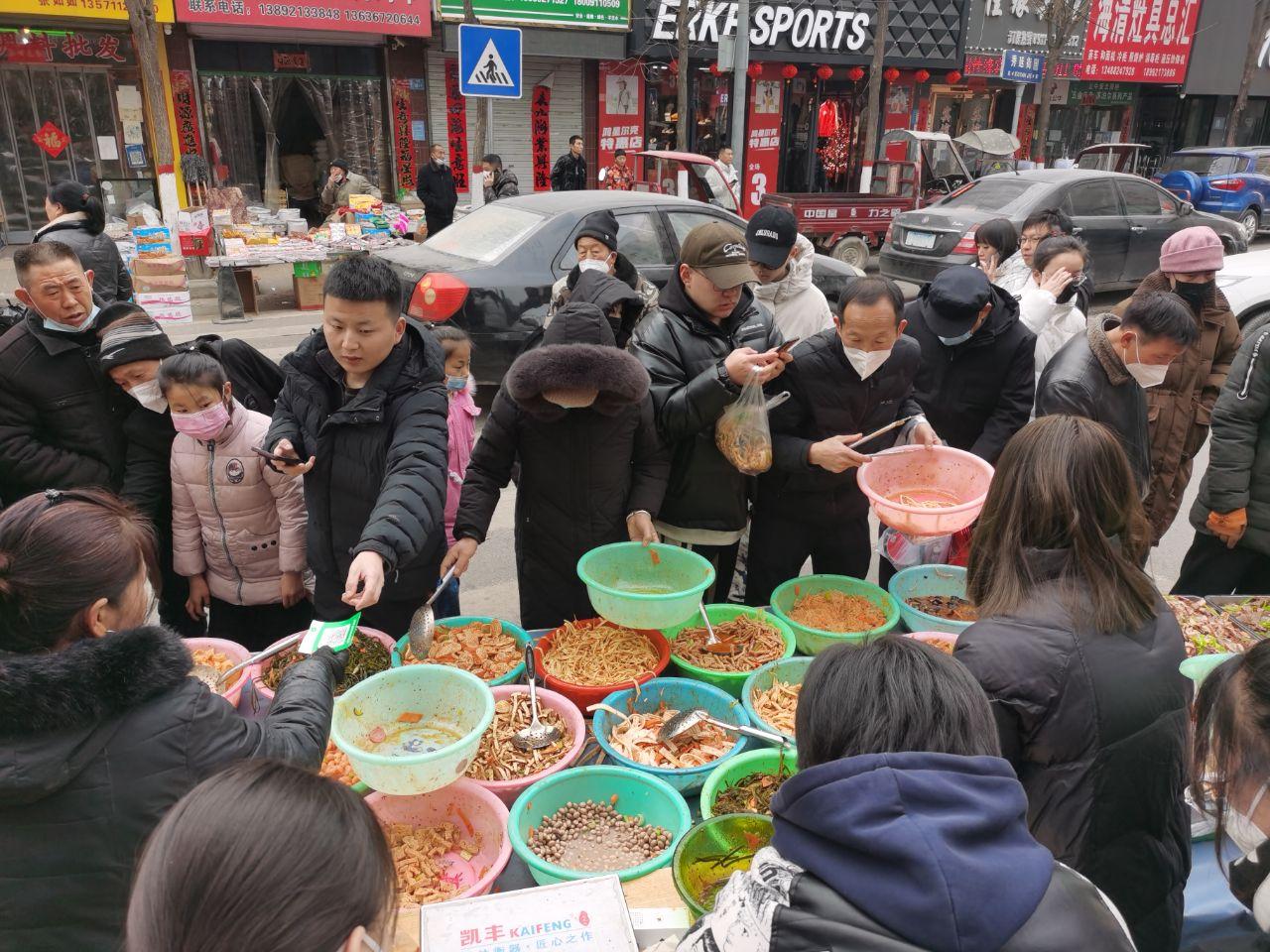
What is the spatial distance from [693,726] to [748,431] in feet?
3.62

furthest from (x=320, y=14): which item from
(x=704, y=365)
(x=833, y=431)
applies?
(x=833, y=431)

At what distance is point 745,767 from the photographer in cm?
221

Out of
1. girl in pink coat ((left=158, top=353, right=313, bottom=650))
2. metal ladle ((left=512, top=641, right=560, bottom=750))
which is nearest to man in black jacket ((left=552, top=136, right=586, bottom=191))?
girl in pink coat ((left=158, top=353, right=313, bottom=650))

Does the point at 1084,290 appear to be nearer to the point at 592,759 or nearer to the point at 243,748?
the point at 592,759

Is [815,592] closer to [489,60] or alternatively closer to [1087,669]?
[1087,669]

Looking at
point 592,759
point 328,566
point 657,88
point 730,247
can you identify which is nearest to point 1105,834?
point 592,759

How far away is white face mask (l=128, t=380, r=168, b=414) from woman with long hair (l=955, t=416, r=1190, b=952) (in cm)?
280

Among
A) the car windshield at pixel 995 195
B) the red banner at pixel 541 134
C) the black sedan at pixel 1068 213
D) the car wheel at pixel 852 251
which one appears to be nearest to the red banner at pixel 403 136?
the red banner at pixel 541 134

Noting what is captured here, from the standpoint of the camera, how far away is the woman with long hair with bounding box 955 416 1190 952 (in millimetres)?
1772

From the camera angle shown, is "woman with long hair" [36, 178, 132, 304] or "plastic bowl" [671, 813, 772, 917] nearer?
A: "plastic bowl" [671, 813, 772, 917]

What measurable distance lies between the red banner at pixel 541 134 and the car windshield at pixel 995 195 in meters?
7.78

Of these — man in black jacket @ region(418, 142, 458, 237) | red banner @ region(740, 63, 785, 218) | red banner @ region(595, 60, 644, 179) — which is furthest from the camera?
red banner @ region(740, 63, 785, 218)

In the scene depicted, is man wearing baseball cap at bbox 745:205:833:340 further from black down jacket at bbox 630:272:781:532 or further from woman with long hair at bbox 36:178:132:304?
woman with long hair at bbox 36:178:132:304

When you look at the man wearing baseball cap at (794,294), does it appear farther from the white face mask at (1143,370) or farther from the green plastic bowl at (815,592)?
the green plastic bowl at (815,592)
